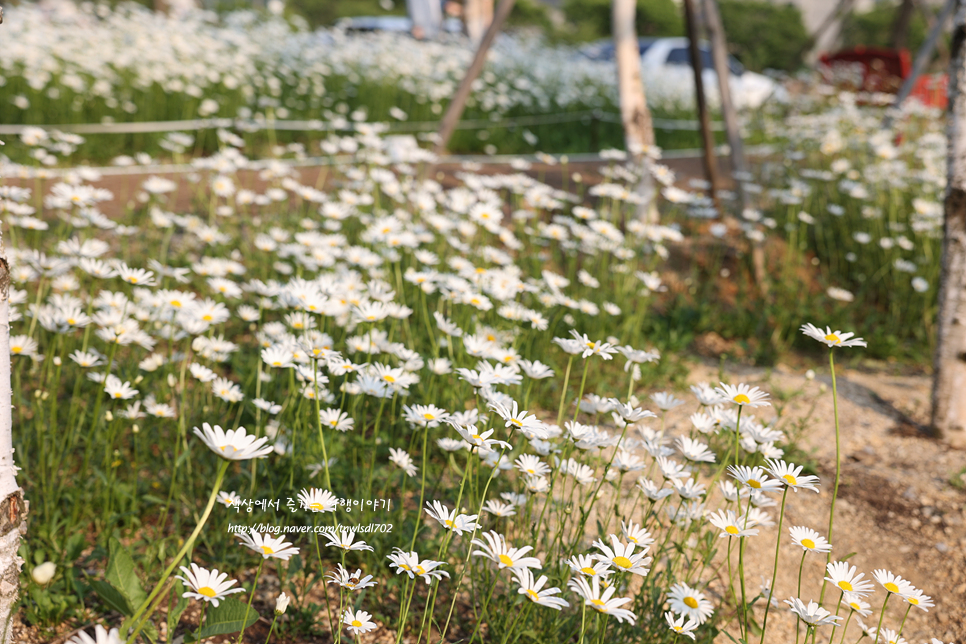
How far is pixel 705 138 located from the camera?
5.88m

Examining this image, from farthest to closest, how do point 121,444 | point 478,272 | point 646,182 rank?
point 646,182 → point 478,272 → point 121,444

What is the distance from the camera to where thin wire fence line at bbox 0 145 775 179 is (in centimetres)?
A: 481

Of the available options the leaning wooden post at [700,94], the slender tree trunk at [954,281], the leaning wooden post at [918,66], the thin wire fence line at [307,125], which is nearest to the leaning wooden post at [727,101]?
the leaning wooden post at [700,94]

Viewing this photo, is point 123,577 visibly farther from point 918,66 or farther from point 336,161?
point 918,66

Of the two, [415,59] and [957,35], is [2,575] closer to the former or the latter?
[957,35]

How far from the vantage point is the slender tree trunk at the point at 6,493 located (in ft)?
4.45

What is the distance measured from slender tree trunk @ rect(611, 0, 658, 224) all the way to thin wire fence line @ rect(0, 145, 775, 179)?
3.31 ft

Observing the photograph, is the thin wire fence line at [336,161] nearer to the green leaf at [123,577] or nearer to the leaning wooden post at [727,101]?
the leaning wooden post at [727,101]

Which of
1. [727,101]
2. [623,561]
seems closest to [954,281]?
[623,561]

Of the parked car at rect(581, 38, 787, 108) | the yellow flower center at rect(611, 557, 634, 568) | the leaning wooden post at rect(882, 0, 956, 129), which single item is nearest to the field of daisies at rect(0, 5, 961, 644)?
the yellow flower center at rect(611, 557, 634, 568)

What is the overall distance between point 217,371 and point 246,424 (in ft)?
2.05

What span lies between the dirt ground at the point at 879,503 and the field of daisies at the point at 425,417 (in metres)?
0.05

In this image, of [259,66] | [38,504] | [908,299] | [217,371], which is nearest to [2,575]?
[38,504]

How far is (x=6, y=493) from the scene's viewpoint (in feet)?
4.61
